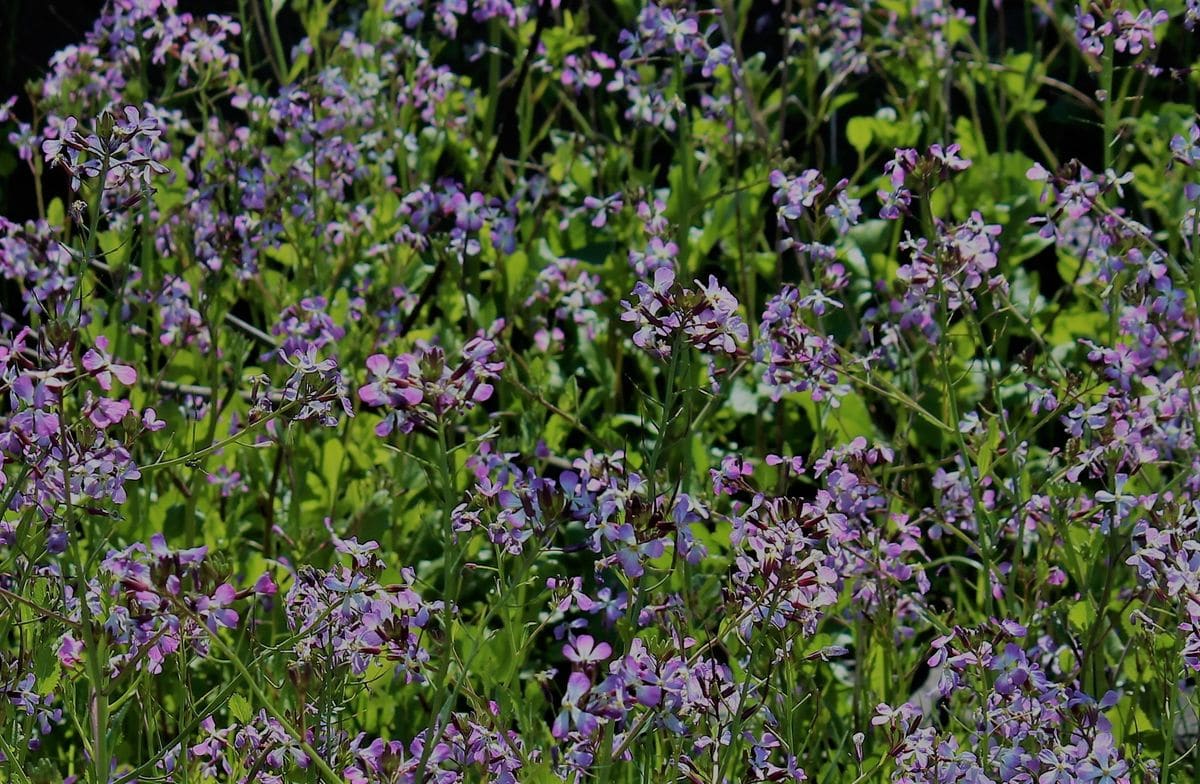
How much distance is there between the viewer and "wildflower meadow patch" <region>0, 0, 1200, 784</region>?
1741 mm

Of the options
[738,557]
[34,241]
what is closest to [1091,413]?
[738,557]

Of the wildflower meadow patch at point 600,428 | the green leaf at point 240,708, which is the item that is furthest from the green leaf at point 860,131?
the green leaf at point 240,708

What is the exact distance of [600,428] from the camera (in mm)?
3193

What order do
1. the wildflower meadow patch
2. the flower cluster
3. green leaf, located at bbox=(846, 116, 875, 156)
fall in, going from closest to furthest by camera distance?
1. the flower cluster
2. the wildflower meadow patch
3. green leaf, located at bbox=(846, 116, 875, 156)

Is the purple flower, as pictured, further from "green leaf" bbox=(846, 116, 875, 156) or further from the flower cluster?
"green leaf" bbox=(846, 116, 875, 156)

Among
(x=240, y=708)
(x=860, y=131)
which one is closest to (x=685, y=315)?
(x=240, y=708)

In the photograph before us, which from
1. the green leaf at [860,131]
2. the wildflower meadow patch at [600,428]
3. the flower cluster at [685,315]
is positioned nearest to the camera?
the flower cluster at [685,315]

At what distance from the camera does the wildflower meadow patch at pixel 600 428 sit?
1741mm

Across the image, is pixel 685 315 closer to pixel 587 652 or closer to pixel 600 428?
pixel 587 652

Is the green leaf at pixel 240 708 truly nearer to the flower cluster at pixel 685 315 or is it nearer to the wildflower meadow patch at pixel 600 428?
the wildflower meadow patch at pixel 600 428

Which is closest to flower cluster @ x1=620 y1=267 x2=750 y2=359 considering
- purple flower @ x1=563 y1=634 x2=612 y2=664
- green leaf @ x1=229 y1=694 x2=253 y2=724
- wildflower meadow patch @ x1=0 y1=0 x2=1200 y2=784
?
wildflower meadow patch @ x1=0 y1=0 x2=1200 y2=784

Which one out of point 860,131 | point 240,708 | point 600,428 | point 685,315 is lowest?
point 600,428

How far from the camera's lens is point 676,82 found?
10.3 feet

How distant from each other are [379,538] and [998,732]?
1.29 meters
